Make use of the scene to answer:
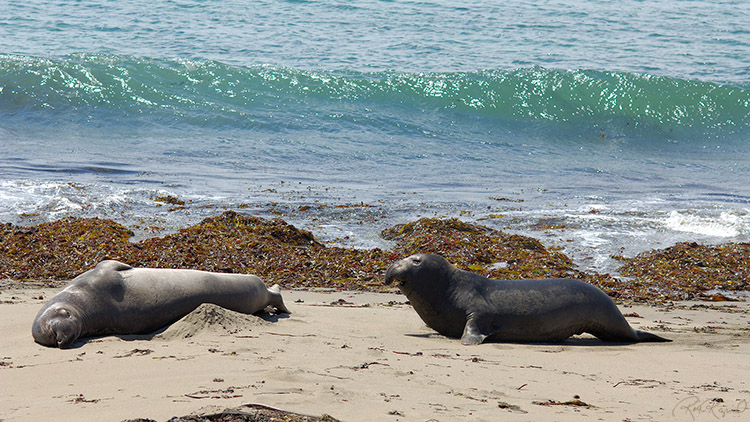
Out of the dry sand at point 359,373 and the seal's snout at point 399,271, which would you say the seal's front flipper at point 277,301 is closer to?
the dry sand at point 359,373

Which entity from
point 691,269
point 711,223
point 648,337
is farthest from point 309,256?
point 711,223

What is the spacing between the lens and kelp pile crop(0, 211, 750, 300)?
28.3 ft

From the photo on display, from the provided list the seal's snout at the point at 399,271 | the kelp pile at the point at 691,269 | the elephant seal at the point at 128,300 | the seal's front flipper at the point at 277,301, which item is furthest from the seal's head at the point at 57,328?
the kelp pile at the point at 691,269

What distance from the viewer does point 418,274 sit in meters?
6.18

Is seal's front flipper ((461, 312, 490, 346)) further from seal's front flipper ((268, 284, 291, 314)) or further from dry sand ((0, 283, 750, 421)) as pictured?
seal's front flipper ((268, 284, 291, 314))

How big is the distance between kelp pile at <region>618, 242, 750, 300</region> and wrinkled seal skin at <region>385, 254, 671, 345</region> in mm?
2693

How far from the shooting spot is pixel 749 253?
10.0 metres

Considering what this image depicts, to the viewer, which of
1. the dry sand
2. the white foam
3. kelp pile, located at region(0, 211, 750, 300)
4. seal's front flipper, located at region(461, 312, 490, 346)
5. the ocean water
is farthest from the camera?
the ocean water

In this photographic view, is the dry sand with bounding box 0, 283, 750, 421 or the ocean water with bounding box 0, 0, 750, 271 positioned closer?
the dry sand with bounding box 0, 283, 750, 421

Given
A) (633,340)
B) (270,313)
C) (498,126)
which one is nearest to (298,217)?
(270,313)

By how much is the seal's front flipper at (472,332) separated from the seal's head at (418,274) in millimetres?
392

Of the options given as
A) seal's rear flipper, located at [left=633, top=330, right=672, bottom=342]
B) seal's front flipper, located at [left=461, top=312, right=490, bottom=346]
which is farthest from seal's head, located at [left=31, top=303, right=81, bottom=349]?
seal's rear flipper, located at [left=633, top=330, right=672, bottom=342]

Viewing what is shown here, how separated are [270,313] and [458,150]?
1449 centimetres

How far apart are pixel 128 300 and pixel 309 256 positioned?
3801 millimetres
